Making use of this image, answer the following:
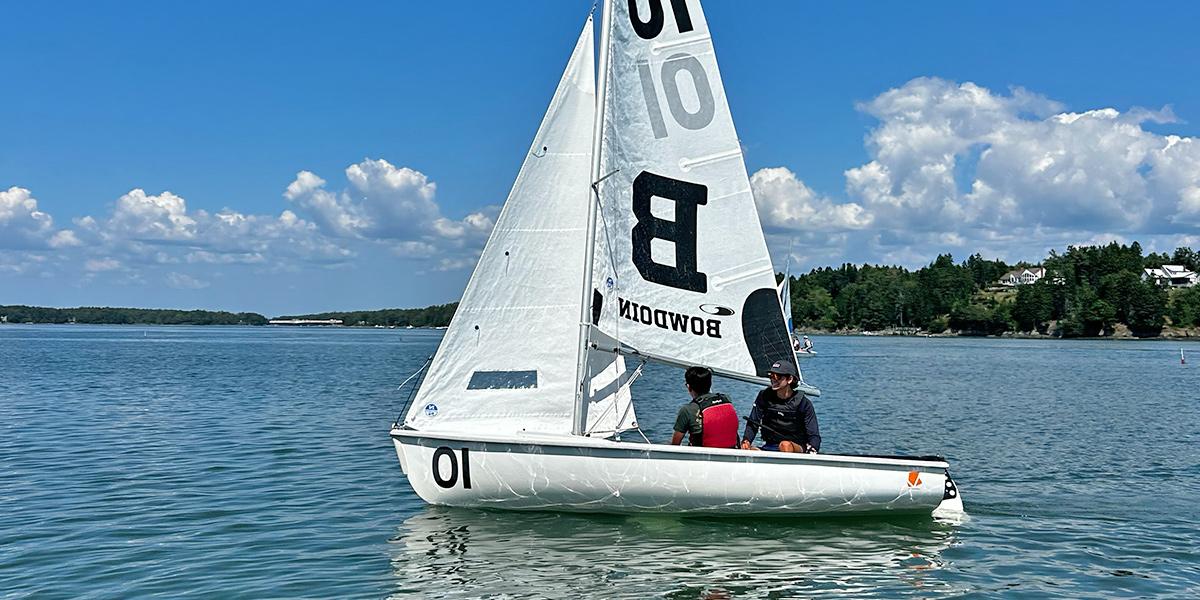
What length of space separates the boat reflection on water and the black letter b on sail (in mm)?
3333

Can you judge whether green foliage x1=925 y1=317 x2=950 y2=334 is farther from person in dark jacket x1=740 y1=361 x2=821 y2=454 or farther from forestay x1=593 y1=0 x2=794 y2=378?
person in dark jacket x1=740 y1=361 x2=821 y2=454

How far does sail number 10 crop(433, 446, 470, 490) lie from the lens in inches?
532

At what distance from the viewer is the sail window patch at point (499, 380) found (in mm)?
14289

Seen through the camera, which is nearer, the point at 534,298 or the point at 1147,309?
the point at 534,298

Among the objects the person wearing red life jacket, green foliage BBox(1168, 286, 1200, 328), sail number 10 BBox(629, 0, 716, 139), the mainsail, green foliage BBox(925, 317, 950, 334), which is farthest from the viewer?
green foliage BBox(925, 317, 950, 334)

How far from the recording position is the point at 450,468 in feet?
44.7

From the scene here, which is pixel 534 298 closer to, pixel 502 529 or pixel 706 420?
pixel 706 420

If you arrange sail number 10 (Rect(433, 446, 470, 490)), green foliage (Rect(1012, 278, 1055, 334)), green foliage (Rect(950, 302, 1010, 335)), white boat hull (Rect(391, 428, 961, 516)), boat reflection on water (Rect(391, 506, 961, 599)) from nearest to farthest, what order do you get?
boat reflection on water (Rect(391, 506, 961, 599)) < white boat hull (Rect(391, 428, 961, 516)) < sail number 10 (Rect(433, 446, 470, 490)) < green foliage (Rect(1012, 278, 1055, 334)) < green foliage (Rect(950, 302, 1010, 335))

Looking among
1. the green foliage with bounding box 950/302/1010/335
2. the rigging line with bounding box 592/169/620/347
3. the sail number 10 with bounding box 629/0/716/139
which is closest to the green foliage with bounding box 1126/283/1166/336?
the green foliage with bounding box 950/302/1010/335

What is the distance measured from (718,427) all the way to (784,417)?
3.50 ft

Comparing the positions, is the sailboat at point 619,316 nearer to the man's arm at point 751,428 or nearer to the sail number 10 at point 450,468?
the sail number 10 at point 450,468

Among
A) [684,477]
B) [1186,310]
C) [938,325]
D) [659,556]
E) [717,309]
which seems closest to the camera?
[659,556]

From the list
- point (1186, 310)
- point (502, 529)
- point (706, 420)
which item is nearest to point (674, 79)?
point (706, 420)

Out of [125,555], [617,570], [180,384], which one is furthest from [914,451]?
[180,384]
